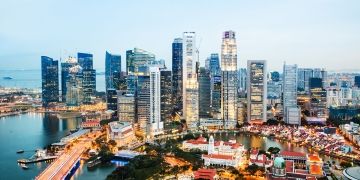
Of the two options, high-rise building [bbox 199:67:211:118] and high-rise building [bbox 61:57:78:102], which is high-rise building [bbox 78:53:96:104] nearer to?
high-rise building [bbox 61:57:78:102]

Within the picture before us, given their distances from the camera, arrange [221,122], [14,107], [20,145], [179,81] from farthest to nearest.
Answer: [14,107] → [179,81] → [221,122] → [20,145]

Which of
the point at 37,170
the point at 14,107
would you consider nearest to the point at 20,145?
the point at 37,170

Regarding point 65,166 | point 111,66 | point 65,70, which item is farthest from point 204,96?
point 65,70

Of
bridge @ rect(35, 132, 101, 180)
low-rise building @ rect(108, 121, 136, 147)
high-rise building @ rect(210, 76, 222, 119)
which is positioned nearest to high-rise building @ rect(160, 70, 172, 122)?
low-rise building @ rect(108, 121, 136, 147)

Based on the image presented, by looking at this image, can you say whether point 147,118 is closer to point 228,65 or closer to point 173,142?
point 173,142

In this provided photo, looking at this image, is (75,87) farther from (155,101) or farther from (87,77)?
(155,101)

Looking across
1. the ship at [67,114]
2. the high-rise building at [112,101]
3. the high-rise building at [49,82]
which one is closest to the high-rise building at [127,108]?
the high-rise building at [112,101]

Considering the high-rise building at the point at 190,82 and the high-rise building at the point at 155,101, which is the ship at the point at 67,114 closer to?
the high-rise building at the point at 190,82
